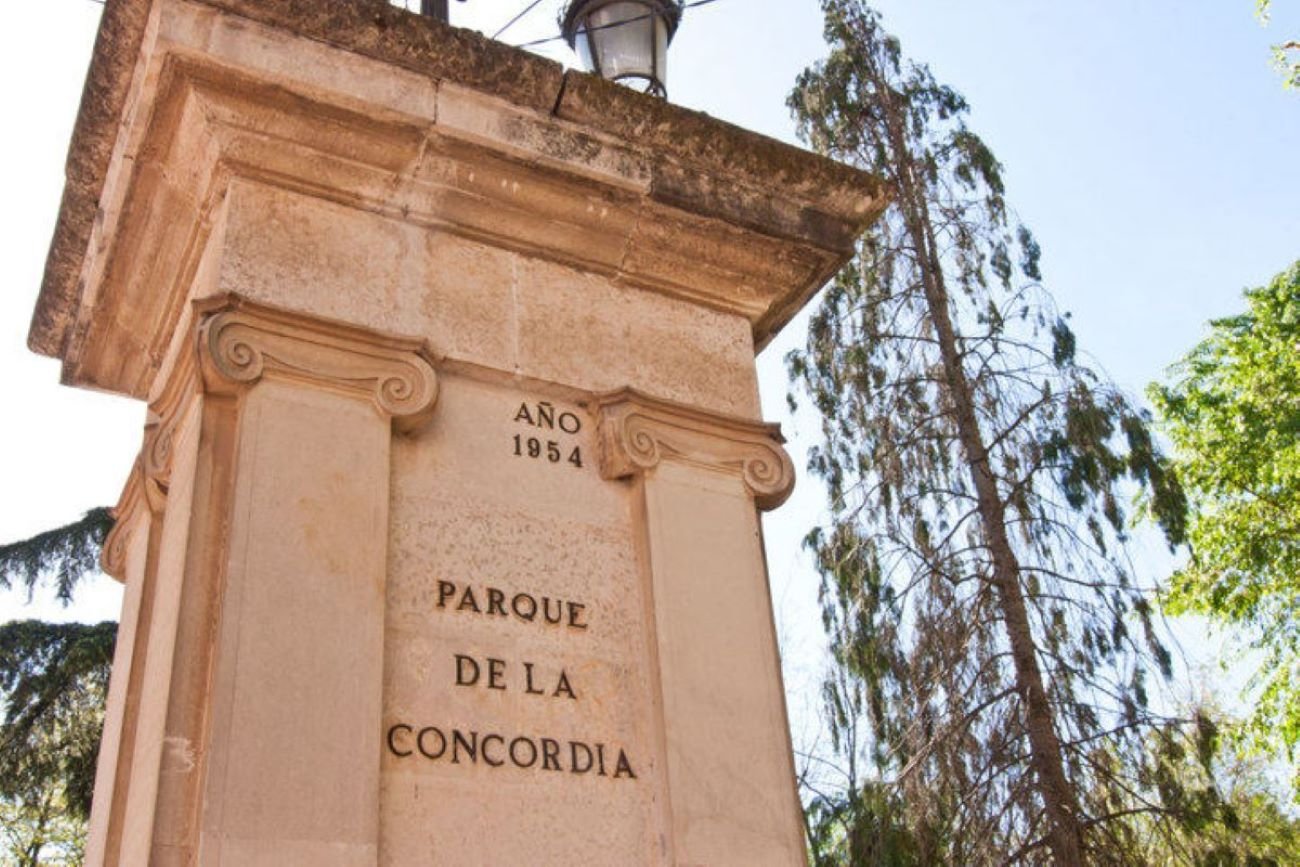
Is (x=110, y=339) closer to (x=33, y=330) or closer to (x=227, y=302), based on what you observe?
(x=33, y=330)

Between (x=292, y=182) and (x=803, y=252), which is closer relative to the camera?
(x=292, y=182)

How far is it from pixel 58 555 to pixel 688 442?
14.6 metres

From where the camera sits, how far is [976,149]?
18391 millimetres

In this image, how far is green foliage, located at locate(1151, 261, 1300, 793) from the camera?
19.8 metres

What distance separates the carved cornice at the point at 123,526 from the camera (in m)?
4.73

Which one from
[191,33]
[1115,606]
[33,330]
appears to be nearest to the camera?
[191,33]

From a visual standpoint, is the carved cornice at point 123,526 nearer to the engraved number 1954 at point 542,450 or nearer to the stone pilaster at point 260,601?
the stone pilaster at point 260,601

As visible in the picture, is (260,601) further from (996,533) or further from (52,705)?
(52,705)

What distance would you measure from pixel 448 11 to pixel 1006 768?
967cm

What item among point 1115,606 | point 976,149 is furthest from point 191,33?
point 976,149

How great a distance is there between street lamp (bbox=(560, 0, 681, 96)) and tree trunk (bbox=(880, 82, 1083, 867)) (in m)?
9.05

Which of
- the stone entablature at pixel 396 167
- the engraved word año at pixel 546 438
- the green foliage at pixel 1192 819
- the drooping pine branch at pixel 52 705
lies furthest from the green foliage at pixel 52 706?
the engraved word año at pixel 546 438

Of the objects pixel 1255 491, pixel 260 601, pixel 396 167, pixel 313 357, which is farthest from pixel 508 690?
pixel 1255 491

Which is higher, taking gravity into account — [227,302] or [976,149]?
[976,149]
